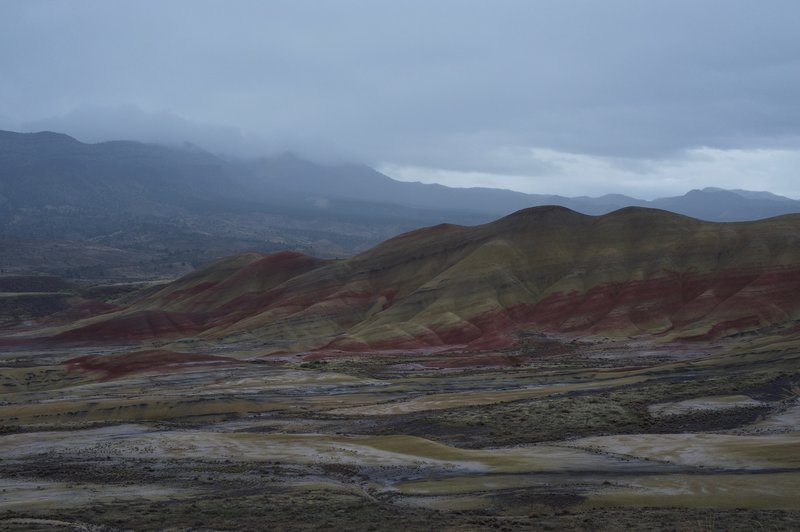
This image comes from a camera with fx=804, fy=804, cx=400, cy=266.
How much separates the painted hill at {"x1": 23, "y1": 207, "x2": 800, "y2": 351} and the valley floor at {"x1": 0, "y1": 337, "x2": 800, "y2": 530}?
29579 mm

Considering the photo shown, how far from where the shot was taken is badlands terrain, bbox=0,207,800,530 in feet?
102

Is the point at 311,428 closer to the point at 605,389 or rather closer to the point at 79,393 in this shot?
the point at 605,389

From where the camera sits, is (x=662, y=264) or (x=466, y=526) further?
(x=662, y=264)

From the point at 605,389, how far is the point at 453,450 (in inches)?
1039

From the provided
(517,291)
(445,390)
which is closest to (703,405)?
(445,390)

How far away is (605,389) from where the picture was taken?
65.6 m

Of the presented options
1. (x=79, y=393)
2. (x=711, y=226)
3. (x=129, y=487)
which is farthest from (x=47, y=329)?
(x=129, y=487)

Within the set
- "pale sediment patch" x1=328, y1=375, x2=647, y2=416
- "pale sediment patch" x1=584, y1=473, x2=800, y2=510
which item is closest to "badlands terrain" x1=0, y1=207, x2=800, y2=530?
"pale sediment patch" x1=584, y1=473, x2=800, y2=510

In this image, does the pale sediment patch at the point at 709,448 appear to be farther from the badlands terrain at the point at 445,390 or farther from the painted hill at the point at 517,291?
the painted hill at the point at 517,291

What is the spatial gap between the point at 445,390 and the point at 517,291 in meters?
60.9

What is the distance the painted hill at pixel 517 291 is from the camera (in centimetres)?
11650

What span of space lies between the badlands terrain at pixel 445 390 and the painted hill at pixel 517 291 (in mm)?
483

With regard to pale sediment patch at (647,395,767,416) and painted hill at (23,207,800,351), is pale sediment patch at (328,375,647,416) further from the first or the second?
painted hill at (23,207,800,351)

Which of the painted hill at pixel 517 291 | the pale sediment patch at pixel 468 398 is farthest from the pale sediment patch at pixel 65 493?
the painted hill at pixel 517 291
